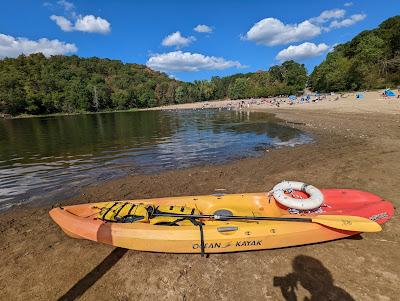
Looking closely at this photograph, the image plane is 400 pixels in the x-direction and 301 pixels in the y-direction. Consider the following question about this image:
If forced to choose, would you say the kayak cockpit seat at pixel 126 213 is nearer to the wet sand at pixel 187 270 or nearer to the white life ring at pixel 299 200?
the wet sand at pixel 187 270

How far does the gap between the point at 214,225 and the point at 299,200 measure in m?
2.40

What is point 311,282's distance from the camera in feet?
15.9

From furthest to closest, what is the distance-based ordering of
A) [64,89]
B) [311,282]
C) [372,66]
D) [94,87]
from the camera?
[94,87], [64,89], [372,66], [311,282]

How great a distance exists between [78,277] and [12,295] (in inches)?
47.5

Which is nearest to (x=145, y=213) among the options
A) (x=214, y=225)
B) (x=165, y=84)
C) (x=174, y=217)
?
(x=174, y=217)

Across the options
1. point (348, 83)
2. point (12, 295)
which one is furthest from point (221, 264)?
point (348, 83)

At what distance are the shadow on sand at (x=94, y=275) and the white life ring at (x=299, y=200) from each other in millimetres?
4334

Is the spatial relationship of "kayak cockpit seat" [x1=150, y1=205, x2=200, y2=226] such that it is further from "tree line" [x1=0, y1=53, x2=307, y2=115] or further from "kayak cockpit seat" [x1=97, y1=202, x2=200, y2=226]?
"tree line" [x1=0, y1=53, x2=307, y2=115]

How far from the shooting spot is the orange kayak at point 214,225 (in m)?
5.57

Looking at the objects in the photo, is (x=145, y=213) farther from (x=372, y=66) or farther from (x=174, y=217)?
(x=372, y=66)

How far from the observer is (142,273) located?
534 cm

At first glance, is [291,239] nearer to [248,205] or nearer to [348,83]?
[248,205]

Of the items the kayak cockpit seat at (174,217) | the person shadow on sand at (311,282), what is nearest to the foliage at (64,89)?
the kayak cockpit seat at (174,217)

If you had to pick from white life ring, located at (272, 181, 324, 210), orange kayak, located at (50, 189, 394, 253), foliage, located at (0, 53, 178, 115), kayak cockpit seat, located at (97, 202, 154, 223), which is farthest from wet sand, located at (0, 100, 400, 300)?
foliage, located at (0, 53, 178, 115)
